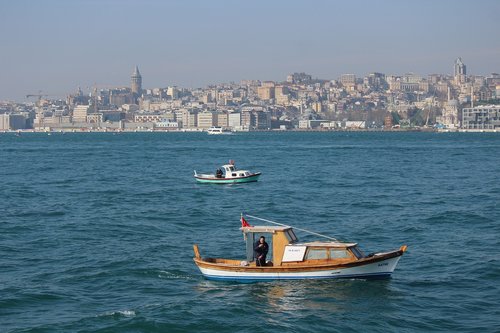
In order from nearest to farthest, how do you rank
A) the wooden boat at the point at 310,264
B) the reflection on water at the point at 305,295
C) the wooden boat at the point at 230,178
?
the reflection on water at the point at 305,295, the wooden boat at the point at 310,264, the wooden boat at the point at 230,178

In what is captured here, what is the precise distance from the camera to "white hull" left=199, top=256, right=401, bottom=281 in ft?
63.2

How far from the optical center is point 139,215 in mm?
31922

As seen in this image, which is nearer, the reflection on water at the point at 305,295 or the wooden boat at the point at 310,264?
the reflection on water at the point at 305,295

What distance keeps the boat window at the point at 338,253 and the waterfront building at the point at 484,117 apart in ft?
591

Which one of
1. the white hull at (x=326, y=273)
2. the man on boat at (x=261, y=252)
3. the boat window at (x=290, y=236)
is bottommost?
the white hull at (x=326, y=273)

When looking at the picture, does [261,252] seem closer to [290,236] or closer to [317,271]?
[290,236]

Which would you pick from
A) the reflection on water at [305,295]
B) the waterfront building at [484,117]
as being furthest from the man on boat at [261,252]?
the waterfront building at [484,117]

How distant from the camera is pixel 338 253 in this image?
19328 millimetres

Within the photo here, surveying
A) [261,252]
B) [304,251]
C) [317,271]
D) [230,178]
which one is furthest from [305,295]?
[230,178]

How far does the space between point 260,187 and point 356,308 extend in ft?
91.2

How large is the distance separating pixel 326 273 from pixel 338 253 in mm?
502

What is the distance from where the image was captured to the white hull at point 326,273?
19.2 meters

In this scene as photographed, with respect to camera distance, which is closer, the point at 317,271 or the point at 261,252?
the point at 317,271

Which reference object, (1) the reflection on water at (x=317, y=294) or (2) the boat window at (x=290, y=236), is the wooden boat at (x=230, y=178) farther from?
(1) the reflection on water at (x=317, y=294)
